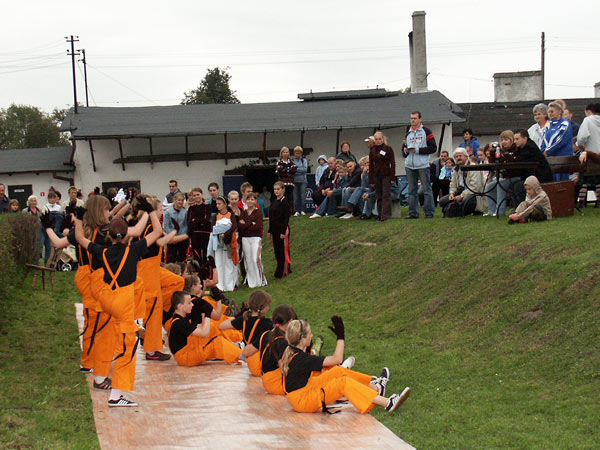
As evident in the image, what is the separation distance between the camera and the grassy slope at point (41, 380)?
22.2 feet

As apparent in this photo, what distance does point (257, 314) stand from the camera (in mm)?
9320

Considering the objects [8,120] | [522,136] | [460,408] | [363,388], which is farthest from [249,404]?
[8,120]

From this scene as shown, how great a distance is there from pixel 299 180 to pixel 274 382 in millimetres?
14812

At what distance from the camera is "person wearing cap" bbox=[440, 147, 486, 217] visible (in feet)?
53.0

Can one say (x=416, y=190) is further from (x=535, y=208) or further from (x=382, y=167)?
(x=535, y=208)

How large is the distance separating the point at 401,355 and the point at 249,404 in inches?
101

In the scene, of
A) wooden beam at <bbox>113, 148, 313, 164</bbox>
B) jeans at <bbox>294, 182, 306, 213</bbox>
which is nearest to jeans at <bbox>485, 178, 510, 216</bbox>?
jeans at <bbox>294, 182, 306, 213</bbox>

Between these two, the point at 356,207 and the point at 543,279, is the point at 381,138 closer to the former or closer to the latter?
the point at 356,207

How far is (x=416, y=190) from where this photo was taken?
17484 millimetres

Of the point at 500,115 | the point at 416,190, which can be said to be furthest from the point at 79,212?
the point at 500,115

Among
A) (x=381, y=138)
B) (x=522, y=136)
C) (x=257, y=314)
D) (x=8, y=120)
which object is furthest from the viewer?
(x=8, y=120)

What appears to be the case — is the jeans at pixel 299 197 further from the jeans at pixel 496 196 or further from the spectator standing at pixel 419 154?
the jeans at pixel 496 196

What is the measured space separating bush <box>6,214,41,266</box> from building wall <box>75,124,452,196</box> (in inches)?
434

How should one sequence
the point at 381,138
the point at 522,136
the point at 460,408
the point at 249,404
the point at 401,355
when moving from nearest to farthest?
the point at 460,408 < the point at 249,404 < the point at 401,355 < the point at 522,136 < the point at 381,138
